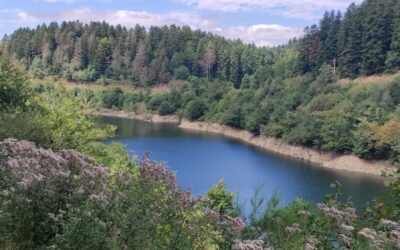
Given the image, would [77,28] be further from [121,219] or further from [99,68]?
[121,219]

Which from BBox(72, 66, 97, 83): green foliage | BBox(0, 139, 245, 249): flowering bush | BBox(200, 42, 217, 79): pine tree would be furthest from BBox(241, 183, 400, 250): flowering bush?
BBox(72, 66, 97, 83): green foliage

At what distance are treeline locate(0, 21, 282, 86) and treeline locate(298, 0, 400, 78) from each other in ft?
82.9

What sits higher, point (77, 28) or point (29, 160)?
point (77, 28)

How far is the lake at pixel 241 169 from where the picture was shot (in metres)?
41.4

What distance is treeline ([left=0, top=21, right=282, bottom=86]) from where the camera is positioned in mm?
115688

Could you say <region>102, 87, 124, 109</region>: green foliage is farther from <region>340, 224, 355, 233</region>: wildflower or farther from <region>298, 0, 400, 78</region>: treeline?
<region>340, 224, 355, 233</region>: wildflower

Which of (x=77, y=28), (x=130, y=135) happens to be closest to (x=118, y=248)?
(x=130, y=135)

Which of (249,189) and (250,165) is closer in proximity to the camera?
(249,189)

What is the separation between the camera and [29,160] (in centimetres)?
457

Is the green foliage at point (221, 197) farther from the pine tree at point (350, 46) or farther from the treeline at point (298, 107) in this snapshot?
the pine tree at point (350, 46)

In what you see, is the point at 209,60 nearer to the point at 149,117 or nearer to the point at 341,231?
the point at 149,117

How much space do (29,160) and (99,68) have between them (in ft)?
389

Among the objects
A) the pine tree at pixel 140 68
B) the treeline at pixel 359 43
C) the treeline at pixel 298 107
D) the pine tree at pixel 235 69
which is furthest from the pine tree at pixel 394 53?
the pine tree at pixel 140 68

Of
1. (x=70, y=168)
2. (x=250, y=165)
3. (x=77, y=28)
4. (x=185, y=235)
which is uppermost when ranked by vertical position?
(x=77, y=28)
